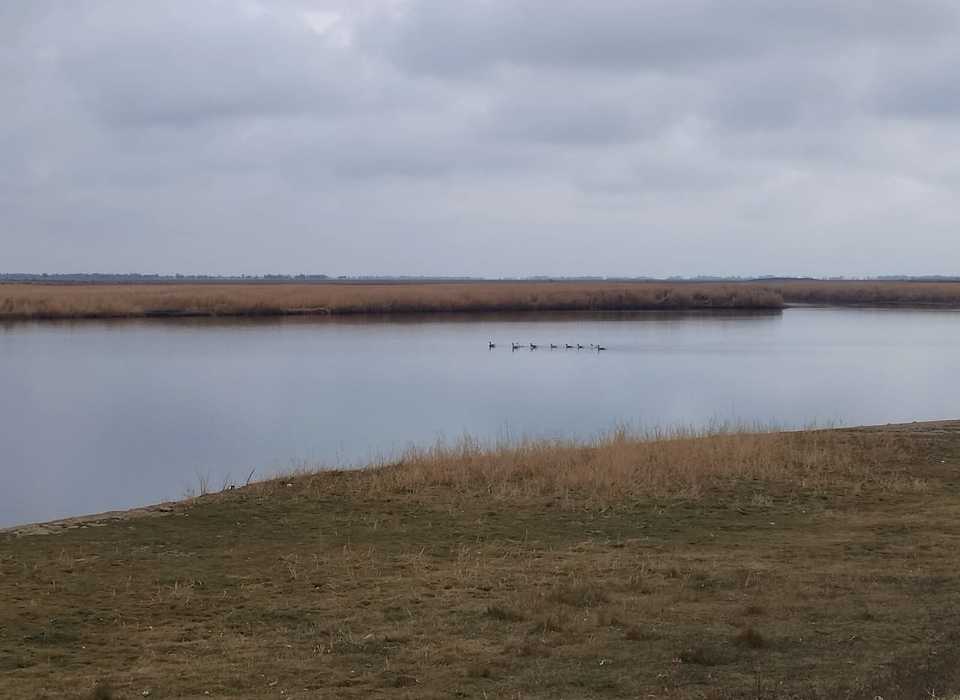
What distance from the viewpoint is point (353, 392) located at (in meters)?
22.7

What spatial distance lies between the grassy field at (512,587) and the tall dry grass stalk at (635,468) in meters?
0.05

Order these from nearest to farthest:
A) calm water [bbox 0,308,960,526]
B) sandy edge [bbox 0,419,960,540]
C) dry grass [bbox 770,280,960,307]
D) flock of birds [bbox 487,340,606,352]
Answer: sandy edge [bbox 0,419,960,540]
calm water [bbox 0,308,960,526]
flock of birds [bbox 487,340,606,352]
dry grass [bbox 770,280,960,307]

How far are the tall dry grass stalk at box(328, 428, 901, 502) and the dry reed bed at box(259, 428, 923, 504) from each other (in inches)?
0.4

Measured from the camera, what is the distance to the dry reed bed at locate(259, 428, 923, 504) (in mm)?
10094

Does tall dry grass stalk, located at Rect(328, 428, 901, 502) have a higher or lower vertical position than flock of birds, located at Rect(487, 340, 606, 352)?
A: lower

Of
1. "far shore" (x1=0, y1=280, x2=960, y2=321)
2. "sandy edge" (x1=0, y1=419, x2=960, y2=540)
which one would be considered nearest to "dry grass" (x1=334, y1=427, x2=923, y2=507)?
"sandy edge" (x1=0, y1=419, x2=960, y2=540)

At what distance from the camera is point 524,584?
6582 mm

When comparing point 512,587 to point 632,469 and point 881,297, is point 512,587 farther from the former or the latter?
point 881,297

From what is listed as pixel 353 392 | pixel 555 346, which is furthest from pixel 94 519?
pixel 555 346

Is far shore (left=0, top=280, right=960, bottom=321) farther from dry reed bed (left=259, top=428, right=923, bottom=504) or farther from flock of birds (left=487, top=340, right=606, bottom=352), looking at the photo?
dry reed bed (left=259, top=428, right=923, bottom=504)

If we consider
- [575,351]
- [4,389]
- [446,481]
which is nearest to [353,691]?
[446,481]

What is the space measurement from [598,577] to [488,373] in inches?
780

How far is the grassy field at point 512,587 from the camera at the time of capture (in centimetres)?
484

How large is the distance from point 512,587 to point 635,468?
4.41 m
